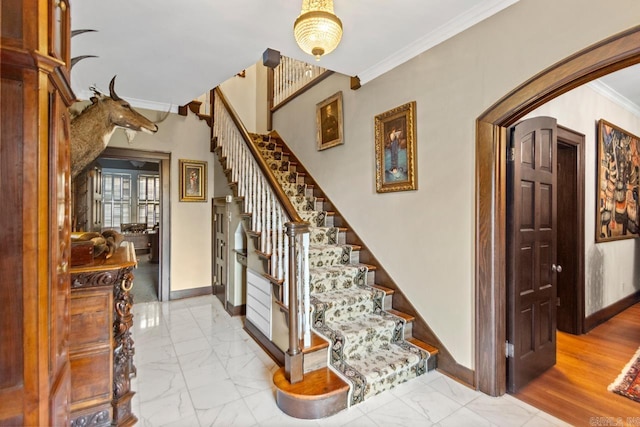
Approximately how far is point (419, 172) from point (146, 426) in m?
2.76

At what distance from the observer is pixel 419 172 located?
106 inches

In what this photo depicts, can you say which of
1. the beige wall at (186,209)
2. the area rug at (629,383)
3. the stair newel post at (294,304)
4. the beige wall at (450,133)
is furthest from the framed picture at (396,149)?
the beige wall at (186,209)

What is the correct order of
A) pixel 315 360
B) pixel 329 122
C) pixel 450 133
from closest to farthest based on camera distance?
pixel 315 360 < pixel 450 133 < pixel 329 122

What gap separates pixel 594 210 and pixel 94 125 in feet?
17.1

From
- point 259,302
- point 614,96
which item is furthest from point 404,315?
point 614,96

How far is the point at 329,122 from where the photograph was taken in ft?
12.6

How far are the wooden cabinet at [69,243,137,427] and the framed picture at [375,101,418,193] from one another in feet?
7.42

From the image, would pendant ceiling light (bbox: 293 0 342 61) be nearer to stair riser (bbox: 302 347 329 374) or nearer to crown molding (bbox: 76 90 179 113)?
stair riser (bbox: 302 347 329 374)

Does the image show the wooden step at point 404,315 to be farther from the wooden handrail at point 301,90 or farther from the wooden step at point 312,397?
the wooden handrail at point 301,90

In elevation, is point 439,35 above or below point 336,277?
above

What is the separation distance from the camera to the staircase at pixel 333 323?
210 cm

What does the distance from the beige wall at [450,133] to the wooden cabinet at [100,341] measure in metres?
2.24

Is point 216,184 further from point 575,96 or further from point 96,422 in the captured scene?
point 575,96

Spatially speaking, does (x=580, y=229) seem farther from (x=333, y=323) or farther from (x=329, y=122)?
(x=329, y=122)
